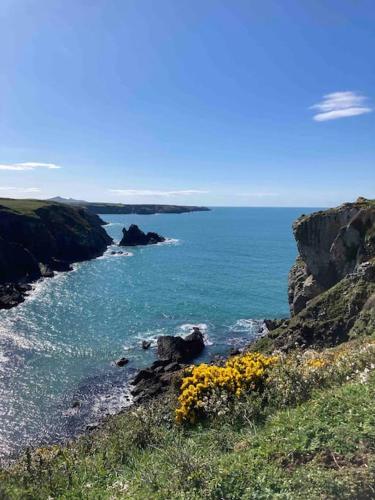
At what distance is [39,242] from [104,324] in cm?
5875

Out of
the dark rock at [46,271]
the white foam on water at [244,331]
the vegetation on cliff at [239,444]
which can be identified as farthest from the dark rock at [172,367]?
the dark rock at [46,271]

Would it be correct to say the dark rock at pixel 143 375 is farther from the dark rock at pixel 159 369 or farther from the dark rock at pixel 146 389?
the dark rock at pixel 146 389

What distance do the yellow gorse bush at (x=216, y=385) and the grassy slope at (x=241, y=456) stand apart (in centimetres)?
51

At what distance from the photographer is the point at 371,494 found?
243 inches

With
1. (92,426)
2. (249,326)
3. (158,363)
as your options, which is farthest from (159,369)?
(249,326)

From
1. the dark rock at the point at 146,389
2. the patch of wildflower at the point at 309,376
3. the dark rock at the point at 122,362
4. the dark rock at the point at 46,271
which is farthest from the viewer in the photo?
the dark rock at the point at 46,271

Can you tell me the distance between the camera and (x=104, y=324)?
63375mm

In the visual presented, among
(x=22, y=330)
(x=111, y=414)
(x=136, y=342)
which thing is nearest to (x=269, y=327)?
(x=136, y=342)

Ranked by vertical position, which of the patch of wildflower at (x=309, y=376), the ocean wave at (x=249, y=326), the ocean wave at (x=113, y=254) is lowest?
the ocean wave at (x=249, y=326)

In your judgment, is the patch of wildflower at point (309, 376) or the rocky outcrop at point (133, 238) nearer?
the patch of wildflower at point (309, 376)

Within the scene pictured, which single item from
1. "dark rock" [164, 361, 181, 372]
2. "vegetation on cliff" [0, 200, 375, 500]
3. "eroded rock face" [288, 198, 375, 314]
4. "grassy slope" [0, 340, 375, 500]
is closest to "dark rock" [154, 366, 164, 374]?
"dark rock" [164, 361, 181, 372]

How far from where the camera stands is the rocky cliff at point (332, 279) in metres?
39.9

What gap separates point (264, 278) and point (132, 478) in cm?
8695

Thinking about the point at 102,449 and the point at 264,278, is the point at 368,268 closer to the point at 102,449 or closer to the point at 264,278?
the point at 102,449
